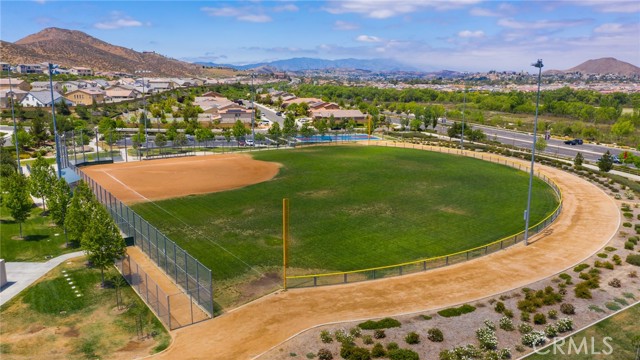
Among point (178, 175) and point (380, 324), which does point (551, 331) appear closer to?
point (380, 324)

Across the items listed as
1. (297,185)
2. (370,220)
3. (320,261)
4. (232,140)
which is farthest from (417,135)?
(320,261)

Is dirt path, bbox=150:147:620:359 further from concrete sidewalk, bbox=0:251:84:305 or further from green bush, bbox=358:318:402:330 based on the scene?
concrete sidewalk, bbox=0:251:84:305

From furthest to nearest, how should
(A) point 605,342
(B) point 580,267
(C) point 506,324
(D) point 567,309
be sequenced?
(B) point 580,267
(D) point 567,309
(C) point 506,324
(A) point 605,342

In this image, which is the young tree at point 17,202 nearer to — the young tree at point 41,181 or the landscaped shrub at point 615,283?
the young tree at point 41,181

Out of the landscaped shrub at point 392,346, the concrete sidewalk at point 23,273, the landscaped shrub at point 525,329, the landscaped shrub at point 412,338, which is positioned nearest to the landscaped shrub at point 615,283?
the landscaped shrub at point 525,329

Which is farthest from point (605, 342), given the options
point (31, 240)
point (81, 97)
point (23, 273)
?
point (81, 97)
